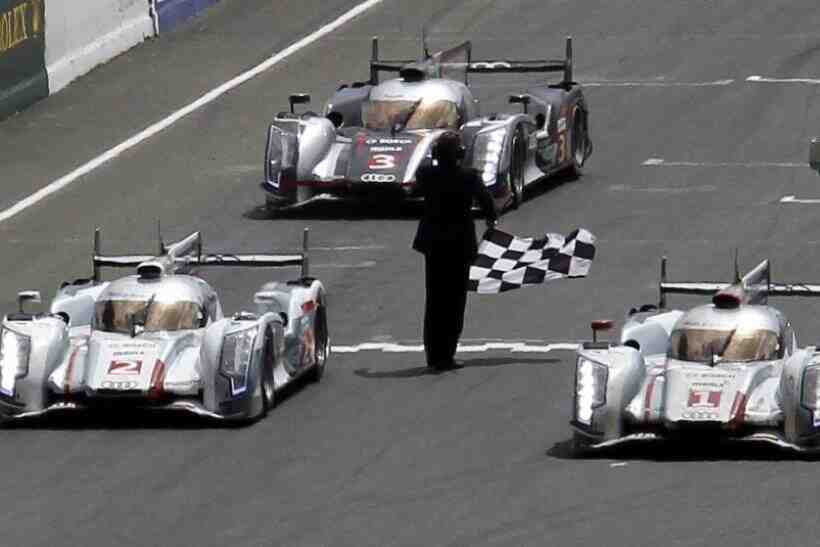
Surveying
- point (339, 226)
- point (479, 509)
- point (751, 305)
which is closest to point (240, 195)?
point (339, 226)

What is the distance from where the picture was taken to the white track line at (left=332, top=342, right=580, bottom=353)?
71.8 ft

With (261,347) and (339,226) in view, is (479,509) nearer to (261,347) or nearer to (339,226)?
(261,347)

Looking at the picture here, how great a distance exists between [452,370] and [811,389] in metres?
4.25

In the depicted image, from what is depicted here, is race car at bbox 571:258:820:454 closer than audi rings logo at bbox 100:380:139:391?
Yes

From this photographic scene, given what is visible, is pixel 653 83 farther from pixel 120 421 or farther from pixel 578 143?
pixel 120 421

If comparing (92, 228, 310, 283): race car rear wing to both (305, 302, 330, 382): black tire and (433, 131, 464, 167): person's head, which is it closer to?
(305, 302, 330, 382): black tire

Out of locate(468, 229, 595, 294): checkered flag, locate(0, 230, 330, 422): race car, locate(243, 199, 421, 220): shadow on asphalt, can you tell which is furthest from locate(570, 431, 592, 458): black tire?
locate(243, 199, 421, 220): shadow on asphalt

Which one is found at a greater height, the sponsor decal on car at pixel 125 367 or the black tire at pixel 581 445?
the sponsor decal on car at pixel 125 367

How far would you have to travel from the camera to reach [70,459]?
60.2 ft

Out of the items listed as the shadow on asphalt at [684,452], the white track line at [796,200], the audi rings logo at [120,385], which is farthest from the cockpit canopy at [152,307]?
the white track line at [796,200]

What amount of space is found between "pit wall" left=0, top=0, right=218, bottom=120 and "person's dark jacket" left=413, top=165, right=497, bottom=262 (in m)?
12.7

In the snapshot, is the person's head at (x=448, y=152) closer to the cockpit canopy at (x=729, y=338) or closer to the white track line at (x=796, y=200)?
the cockpit canopy at (x=729, y=338)

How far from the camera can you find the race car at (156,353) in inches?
752

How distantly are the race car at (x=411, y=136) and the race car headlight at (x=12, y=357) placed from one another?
8350mm
